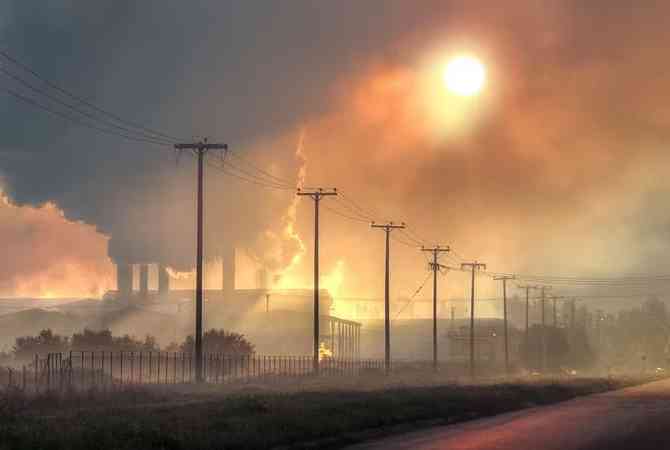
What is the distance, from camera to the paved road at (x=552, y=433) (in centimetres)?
2644

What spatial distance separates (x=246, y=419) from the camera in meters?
30.0

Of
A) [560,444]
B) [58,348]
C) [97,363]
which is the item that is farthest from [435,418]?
[58,348]

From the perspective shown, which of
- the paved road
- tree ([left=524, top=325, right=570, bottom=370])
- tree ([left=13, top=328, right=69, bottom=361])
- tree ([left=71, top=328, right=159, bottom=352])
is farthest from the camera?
tree ([left=524, top=325, right=570, bottom=370])

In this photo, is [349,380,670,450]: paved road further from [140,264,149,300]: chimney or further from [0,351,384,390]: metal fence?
[140,264,149,300]: chimney

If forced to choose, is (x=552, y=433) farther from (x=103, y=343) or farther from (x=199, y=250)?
(x=103, y=343)

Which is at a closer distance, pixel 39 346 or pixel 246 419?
pixel 246 419

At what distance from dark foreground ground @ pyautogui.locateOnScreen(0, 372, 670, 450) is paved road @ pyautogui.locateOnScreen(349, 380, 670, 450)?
0.32ft

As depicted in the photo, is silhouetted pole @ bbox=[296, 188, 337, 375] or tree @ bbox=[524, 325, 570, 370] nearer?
silhouetted pole @ bbox=[296, 188, 337, 375]

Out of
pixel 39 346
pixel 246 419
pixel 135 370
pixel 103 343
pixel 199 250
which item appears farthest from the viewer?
pixel 39 346

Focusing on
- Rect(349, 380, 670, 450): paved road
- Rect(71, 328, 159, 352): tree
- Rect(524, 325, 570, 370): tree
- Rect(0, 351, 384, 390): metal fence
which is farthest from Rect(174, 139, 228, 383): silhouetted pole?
Rect(524, 325, 570, 370): tree

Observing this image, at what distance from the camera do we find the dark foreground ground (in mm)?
23734

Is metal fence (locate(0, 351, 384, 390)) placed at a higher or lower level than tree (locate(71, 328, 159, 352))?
lower

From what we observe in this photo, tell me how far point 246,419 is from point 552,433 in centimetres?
901

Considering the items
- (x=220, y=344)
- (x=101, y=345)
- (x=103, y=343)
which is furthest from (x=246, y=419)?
(x=220, y=344)
